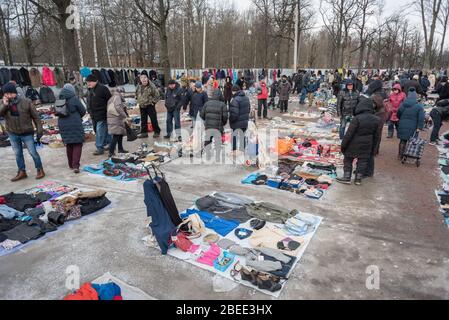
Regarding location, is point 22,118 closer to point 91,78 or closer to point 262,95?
point 91,78

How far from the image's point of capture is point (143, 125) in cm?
1011

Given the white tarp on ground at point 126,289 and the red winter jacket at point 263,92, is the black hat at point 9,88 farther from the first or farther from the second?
the red winter jacket at point 263,92

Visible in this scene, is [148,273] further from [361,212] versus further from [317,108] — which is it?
[317,108]

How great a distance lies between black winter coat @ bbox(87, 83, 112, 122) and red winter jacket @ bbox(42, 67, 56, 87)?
441 inches

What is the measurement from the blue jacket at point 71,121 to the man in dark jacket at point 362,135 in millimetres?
5543

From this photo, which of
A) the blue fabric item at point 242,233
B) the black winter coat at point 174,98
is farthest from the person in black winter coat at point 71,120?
the blue fabric item at point 242,233

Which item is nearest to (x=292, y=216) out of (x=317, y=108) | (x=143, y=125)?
(x=143, y=125)

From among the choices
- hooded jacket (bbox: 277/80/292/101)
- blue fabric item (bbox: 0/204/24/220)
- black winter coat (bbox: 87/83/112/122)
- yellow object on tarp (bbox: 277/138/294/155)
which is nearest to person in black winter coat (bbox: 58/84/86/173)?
black winter coat (bbox: 87/83/112/122)

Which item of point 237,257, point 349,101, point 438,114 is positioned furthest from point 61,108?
point 438,114

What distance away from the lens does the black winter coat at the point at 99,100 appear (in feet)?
25.2

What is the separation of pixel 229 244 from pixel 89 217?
2.36 m

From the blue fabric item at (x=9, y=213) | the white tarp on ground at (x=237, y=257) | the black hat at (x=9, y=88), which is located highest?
the black hat at (x=9, y=88)

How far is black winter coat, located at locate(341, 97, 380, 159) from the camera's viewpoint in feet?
19.9

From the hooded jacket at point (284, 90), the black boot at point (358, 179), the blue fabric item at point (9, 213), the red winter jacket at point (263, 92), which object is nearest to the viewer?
the blue fabric item at point (9, 213)
